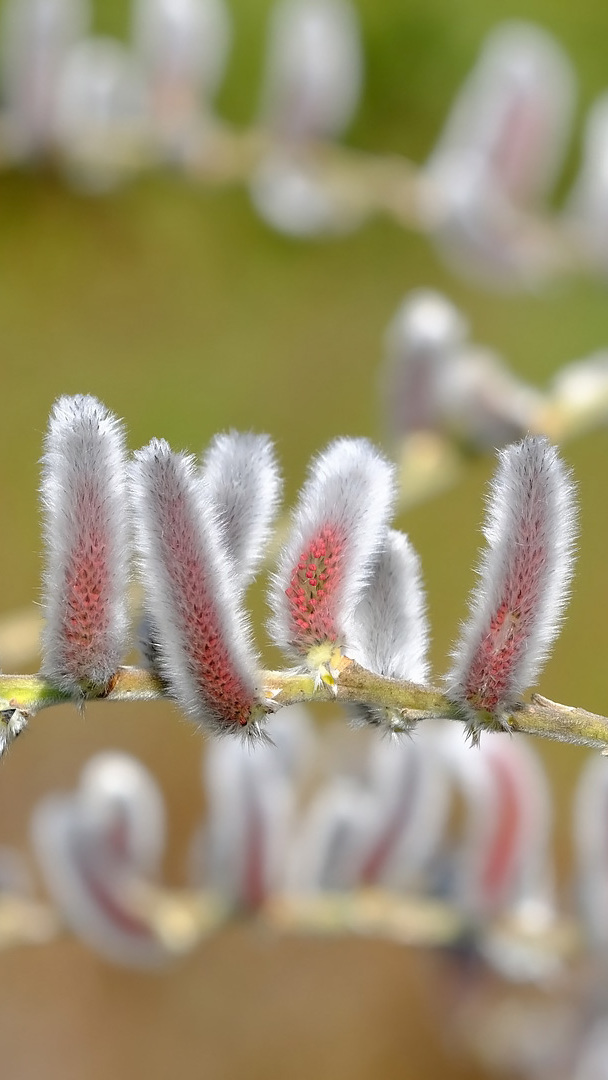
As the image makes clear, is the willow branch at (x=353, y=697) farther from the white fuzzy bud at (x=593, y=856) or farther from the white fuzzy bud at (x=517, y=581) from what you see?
the white fuzzy bud at (x=593, y=856)

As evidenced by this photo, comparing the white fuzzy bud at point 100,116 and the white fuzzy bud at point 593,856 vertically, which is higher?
the white fuzzy bud at point 100,116

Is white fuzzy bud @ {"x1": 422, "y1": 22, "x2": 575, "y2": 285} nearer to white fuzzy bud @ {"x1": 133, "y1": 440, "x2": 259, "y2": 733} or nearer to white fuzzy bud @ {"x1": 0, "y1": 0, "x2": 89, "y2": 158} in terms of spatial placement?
white fuzzy bud @ {"x1": 0, "y1": 0, "x2": 89, "y2": 158}

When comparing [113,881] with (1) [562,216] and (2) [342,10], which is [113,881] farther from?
(2) [342,10]

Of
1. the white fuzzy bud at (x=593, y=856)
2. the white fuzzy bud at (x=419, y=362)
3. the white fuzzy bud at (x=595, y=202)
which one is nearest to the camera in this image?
the white fuzzy bud at (x=593, y=856)

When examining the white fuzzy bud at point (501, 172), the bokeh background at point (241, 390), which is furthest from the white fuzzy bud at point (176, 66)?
the bokeh background at point (241, 390)

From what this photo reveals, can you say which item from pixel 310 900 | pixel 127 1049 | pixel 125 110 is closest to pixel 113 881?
pixel 310 900
